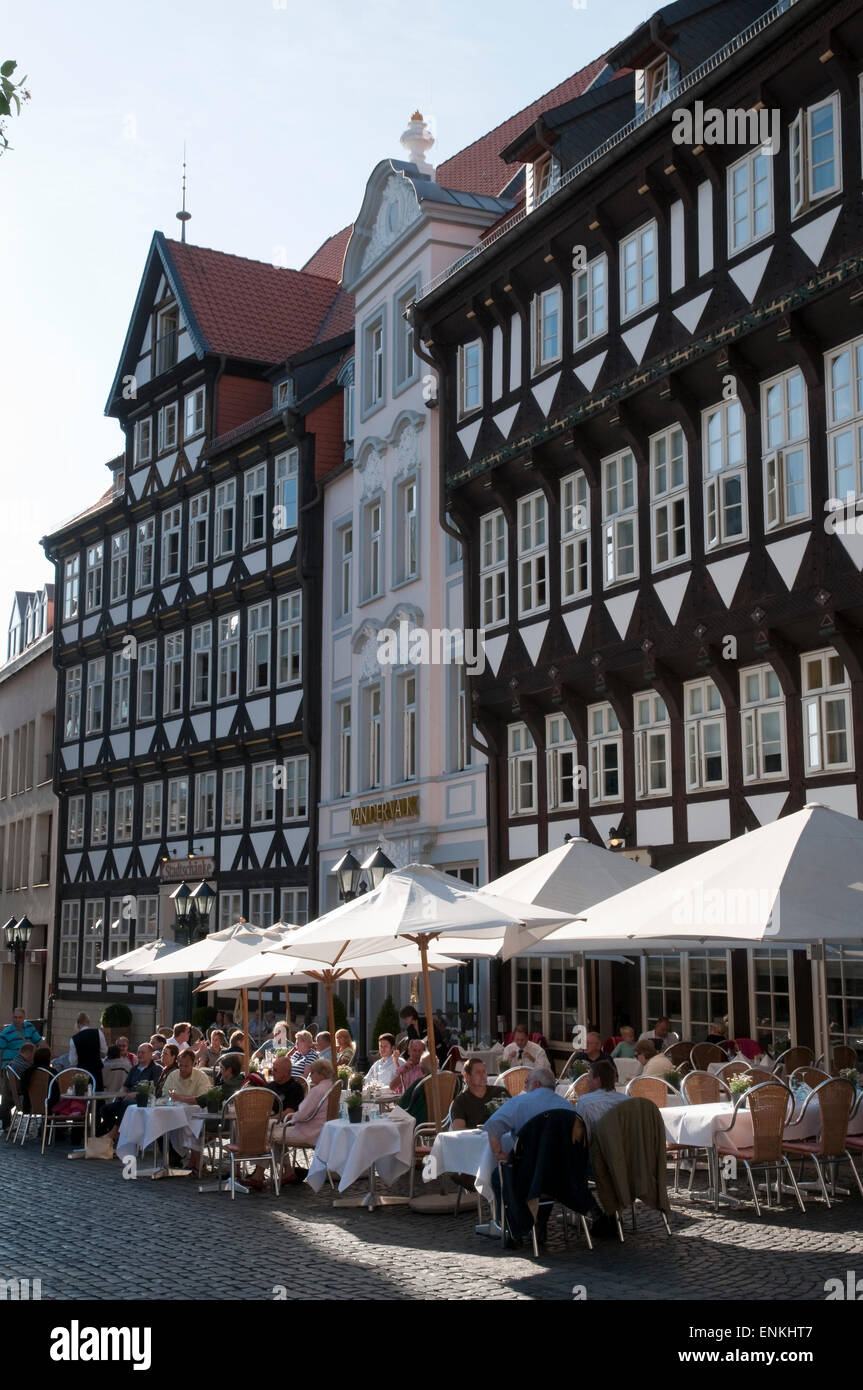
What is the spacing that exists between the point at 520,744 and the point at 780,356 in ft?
28.5

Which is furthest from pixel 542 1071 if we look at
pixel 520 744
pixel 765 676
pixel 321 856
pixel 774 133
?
pixel 321 856

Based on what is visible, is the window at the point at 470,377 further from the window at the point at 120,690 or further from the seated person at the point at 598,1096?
the window at the point at 120,690

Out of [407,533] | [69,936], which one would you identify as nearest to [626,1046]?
[407,533]

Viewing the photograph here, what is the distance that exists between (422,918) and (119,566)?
32.5 meters

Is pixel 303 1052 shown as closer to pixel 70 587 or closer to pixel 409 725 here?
pixel 409 725

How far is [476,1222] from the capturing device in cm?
1286

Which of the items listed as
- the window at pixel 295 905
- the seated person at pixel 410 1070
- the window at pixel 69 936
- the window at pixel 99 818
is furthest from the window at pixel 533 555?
the window at pixel 69 936

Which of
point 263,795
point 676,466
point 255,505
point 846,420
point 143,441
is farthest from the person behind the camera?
point 143,441

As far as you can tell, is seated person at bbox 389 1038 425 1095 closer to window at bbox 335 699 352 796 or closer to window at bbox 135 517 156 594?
window at bbox 335 699 352 796

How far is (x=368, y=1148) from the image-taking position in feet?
44.4

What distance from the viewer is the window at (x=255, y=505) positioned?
37.5 m

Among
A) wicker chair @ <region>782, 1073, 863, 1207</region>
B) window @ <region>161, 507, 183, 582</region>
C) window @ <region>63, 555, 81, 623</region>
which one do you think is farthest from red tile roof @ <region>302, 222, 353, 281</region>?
wicker chair @ <region>782, 1073, 863, 1207</region>

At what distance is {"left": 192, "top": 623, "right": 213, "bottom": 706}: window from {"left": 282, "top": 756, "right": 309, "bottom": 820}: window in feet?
15.1

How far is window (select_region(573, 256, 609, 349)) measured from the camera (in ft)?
78.8
